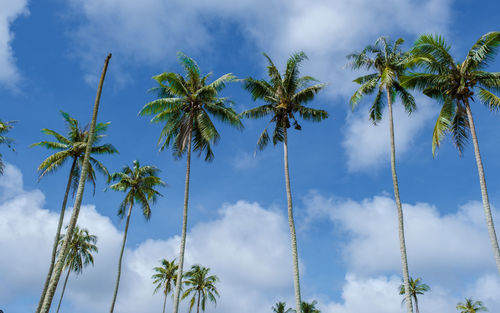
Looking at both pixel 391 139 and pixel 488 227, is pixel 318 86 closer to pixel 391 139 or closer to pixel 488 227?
pixel 391 139

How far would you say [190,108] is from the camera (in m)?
25.4

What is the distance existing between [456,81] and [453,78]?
237mm

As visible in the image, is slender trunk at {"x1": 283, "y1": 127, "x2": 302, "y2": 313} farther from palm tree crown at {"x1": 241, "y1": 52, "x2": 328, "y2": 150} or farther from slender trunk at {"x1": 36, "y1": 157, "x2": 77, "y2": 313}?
slender trunk at {"x1": 36, "y1": 157, "x2": 77, "y2": 313}

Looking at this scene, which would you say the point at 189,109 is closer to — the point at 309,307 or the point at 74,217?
the point at 74,217

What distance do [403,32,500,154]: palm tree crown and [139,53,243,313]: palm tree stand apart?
37.9 ft

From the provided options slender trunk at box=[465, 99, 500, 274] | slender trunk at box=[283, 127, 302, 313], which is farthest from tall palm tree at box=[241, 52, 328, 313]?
slender trunk at box=[465, 99, 500, 274]

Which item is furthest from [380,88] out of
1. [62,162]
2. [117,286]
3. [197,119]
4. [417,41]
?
[117,286]

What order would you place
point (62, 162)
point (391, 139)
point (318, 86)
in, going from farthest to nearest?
1. point (62, 162)
2. point (318, 86)
3. point (391, 139)

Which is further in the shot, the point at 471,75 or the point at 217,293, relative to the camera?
the point at 217,293

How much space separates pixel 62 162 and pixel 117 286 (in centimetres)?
1191

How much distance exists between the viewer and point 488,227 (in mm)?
17828

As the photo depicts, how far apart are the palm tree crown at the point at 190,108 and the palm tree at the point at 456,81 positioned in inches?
456

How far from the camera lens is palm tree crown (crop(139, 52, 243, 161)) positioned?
81.9 feet

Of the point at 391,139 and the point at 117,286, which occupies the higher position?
the point at 391,139
